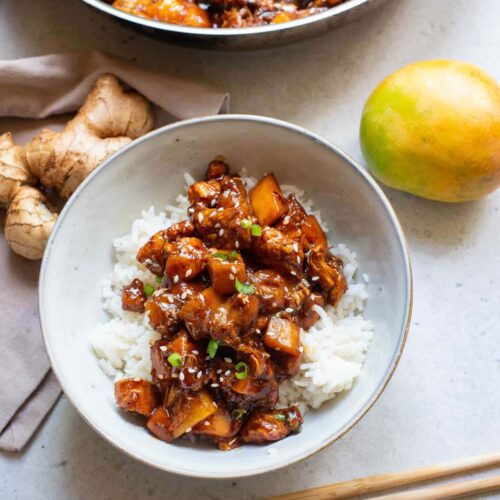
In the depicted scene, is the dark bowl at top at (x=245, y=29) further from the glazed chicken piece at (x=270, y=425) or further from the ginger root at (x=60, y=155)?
the glazed chicken piece at (x=270, y=425)

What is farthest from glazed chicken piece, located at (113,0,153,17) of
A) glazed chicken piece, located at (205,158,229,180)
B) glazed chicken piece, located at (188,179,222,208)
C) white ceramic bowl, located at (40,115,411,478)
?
glazed chicken piece, located at (188,179,222,208)

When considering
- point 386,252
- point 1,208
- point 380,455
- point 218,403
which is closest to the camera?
point 218,403

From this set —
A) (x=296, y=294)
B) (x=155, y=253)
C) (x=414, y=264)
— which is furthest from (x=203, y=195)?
(x=414, y=264)

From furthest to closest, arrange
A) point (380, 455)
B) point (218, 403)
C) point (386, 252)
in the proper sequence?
point (380, 455)
point (386, 252)
point (218, 403)

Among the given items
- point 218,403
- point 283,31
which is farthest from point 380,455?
point 283,31

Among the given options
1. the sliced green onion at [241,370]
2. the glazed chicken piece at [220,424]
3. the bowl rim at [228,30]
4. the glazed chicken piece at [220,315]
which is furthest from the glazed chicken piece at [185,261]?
the bowl rim at [228,30]

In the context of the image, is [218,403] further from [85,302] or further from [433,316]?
[433,316]
